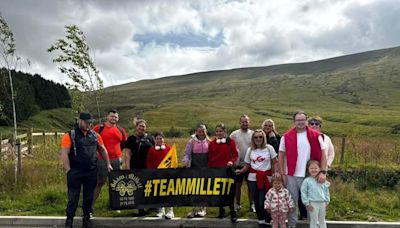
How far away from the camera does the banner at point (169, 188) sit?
8.20 meters

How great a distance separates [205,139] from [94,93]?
577 centimetres

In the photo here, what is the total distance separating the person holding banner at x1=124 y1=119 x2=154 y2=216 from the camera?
8.36 meters

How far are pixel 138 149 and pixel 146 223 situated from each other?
1.43m

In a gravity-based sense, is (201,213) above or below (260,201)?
below

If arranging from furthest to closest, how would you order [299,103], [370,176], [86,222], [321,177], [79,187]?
[299,103]
[370,176]
[86,222]
[79,187]
[321,177]

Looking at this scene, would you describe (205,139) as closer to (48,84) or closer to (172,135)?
(172,135)

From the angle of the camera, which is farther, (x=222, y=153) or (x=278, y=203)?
(x=222, y=153)

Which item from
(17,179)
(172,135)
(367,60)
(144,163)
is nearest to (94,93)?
(17,179)

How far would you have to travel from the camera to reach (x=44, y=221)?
8195 mm

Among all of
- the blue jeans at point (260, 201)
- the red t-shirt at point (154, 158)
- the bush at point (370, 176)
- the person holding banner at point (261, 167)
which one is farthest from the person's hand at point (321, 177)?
the bush at point (370, 176)

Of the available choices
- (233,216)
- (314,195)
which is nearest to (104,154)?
(233,216)

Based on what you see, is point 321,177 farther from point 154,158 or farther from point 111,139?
point 111,139

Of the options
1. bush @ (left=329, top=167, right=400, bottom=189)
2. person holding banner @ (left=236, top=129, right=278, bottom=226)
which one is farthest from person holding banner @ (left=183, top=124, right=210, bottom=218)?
bush @ (left=329, top=167, right=400, bottom=189)

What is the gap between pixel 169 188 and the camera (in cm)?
829
